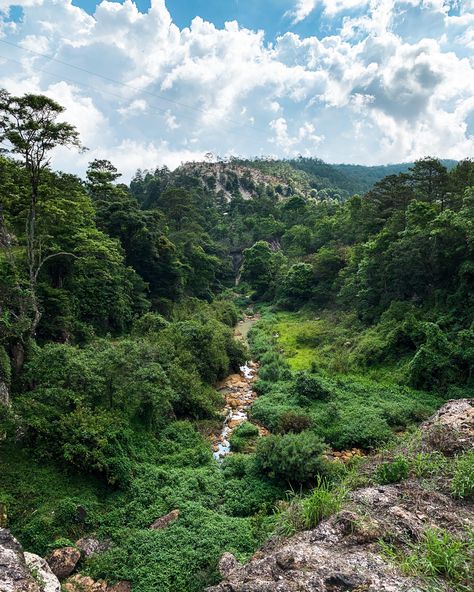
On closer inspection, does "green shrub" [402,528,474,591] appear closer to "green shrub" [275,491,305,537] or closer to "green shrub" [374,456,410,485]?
"green shrub" [275,491,305,537]

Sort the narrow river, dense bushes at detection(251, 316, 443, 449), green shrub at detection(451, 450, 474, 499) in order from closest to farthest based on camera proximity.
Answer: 1. green shrub at detection(451, 450, 474, 499)
2. dense bushes at detection(251, 316, 443, 449)
3. the narrow river

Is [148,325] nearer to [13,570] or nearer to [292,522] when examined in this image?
[13,570]

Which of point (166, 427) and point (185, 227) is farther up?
point (185, 227)

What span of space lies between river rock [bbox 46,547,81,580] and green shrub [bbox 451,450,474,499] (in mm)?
9353

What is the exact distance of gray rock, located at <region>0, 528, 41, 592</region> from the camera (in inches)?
293

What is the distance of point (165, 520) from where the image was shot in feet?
38.1

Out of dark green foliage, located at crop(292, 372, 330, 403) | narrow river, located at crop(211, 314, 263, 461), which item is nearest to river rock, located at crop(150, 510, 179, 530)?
narrow river, located at crop(211, 314, 263, 461)

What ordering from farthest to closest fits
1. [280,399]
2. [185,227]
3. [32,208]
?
[185,227] < [280,399] < [32,208]

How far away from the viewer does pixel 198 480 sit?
13.6 meters

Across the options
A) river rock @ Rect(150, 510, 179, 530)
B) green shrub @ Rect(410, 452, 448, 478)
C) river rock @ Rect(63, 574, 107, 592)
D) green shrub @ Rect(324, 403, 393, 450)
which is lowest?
river rock @ Rect(63, 574, 107, 592)

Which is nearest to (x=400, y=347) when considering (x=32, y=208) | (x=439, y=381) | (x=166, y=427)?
(x=439, y=381)

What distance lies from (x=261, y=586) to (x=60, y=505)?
283 inches

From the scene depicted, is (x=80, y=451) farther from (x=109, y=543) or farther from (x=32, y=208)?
(x=32, y=208)

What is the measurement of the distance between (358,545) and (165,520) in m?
6.54
